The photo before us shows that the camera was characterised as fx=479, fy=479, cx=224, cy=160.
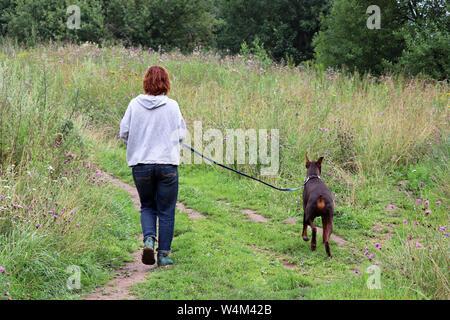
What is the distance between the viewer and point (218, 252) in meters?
6.05

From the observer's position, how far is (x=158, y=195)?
18.4 ft

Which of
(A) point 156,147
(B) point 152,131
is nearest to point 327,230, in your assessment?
(A) point 156,147

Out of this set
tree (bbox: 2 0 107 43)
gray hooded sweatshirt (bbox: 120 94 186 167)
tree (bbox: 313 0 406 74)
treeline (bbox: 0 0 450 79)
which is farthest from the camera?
tree (bbox: 2 0 107 43)

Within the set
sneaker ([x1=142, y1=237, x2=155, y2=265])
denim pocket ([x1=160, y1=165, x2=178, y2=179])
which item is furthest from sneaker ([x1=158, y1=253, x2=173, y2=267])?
denim pocket ([x1=160, y1=165, x2=178, y2=179])

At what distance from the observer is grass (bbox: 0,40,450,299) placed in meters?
4.82

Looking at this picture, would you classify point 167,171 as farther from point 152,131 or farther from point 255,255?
point 255,255

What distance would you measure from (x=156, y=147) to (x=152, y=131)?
19 cm

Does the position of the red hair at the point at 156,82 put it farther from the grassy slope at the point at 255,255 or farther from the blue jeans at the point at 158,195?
the grassy slope at the point at 255,255

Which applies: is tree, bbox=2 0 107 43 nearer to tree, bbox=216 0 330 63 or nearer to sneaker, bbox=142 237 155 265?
tree, bbox=216 0 330 63

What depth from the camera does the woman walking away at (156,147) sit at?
5445mm

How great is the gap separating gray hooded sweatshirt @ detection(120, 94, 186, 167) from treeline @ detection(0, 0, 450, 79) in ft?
31.9

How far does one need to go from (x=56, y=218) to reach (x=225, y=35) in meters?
33.7

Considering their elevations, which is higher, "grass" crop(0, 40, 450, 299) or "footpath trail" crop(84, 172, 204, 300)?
"grass" crop(0, 40, 450, 299)

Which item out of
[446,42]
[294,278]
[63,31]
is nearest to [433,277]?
[294,278]
